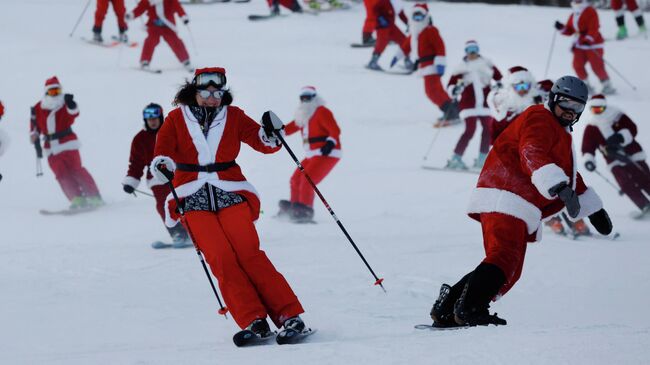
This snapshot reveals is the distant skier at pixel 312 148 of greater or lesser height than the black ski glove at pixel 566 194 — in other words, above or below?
below

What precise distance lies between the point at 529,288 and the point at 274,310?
2413mm

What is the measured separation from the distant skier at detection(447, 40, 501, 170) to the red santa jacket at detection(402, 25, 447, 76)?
5.15ft

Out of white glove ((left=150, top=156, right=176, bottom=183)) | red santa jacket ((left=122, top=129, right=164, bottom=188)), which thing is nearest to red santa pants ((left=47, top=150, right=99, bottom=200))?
red santa jacket ((left=122, top=129, right=164, bottom=188))

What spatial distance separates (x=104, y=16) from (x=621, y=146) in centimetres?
1009

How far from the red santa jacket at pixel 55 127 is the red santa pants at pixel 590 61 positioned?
293 inches

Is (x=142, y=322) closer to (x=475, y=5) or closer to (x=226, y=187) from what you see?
(x=226, y=187)

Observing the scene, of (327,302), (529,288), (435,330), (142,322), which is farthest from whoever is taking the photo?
(529,288)

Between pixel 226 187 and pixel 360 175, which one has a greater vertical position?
pixel 226 187

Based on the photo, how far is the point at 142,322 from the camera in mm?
5953

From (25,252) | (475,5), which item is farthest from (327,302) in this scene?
(475,5)

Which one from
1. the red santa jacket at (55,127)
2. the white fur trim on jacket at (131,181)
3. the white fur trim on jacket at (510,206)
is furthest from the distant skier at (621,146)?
the white fur trim on jacket at (510,206)

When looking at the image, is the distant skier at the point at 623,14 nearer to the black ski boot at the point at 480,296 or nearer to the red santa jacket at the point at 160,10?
the red santa jacket at the point at 160,10

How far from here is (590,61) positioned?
592 inches

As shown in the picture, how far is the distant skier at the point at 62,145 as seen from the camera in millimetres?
11062
